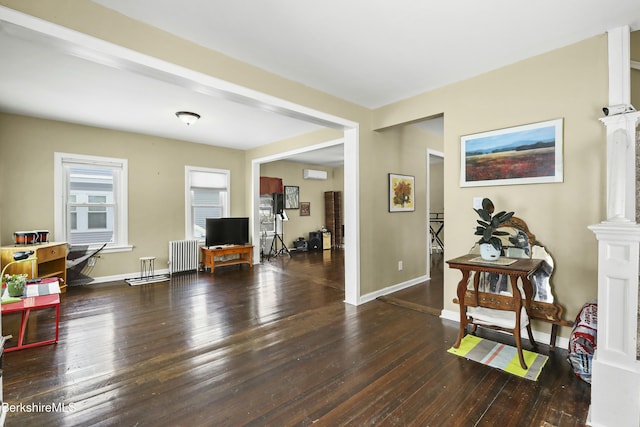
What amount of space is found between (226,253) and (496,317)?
490cm

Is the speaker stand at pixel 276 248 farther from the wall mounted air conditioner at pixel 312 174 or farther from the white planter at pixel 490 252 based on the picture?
the white planter at pixel 490 252

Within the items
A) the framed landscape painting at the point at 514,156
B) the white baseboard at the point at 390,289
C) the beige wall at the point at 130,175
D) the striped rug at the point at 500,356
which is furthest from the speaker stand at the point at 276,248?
the striped rug at the point at 500,356

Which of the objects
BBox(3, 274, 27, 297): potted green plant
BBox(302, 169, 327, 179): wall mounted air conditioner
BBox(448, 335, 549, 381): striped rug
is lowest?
BBox(448, 335, 549, 381): striped rug

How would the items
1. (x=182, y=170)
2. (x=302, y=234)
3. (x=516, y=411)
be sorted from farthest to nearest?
(x=302, y=234) < (x=182, y=170) < (x=516, y=411)

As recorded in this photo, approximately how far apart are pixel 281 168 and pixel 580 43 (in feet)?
21.5

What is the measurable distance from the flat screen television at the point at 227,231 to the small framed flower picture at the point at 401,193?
3.34 metres

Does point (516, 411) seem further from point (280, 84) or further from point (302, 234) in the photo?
point (302, 234)

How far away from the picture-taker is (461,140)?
3.16 m

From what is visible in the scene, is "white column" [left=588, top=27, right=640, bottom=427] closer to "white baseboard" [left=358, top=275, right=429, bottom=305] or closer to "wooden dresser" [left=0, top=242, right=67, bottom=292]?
"white baseboard" [left=358, top=275, right=429, bottom=305]

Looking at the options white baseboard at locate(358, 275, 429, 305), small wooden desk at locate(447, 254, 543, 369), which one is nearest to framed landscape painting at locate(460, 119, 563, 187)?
small wooden desk at locate(447, 254, 543, 369)

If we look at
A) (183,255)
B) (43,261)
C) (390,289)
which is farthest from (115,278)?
(390,289)

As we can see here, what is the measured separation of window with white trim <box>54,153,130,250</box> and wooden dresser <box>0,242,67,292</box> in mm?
434

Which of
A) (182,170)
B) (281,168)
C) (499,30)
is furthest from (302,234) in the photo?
(499,30)

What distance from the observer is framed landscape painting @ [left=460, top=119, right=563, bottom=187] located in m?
2.60
